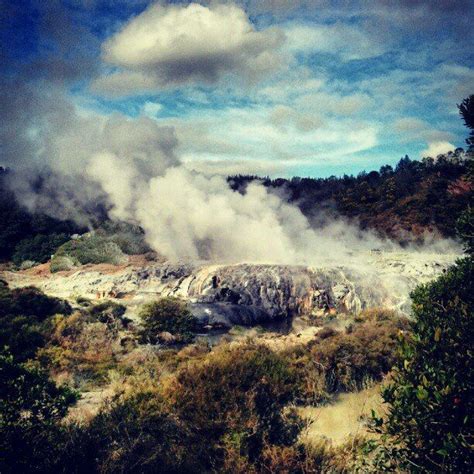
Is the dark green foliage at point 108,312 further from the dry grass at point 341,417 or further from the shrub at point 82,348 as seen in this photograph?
the dry grass at point 341,417

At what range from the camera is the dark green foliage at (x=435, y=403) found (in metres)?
4.02

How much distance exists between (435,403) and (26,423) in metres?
5.70

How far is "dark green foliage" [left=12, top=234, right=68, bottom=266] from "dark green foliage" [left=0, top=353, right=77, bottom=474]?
3172cm

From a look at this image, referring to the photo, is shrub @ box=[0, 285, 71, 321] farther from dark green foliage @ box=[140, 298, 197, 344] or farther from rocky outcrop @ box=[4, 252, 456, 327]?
dark green foliage @ box=[140, 298, 197, 344]

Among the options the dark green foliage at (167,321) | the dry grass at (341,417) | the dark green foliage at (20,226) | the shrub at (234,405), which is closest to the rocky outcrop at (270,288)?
the dark green foliage at (167,321)

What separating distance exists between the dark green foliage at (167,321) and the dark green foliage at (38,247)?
75.1ft

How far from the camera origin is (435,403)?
422 cm

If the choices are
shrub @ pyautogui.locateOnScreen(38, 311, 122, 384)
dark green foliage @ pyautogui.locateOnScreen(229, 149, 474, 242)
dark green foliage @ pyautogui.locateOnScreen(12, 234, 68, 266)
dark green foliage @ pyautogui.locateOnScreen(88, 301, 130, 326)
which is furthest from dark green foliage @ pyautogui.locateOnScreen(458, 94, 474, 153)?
dark green foliage @ pyautogui.locateOnScreen(12, 234, 68, 266)

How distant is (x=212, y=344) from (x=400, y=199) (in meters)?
34.5

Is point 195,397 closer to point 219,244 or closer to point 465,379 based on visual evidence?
point 465,379

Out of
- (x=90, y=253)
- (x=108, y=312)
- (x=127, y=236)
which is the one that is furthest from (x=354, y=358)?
(x=127, y=236)

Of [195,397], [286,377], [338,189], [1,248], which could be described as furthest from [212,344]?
[338,189]

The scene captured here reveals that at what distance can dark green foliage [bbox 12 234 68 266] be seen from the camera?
34.6 m

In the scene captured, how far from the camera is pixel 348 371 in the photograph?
10.0 meters
